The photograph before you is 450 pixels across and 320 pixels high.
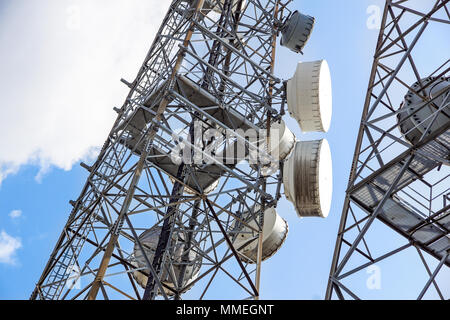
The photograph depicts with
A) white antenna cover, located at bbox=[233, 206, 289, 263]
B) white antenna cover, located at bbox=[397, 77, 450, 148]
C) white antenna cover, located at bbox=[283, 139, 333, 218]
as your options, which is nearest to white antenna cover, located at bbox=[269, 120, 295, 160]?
white antenna cover, located at bbox=[233, 206, 289, 263]

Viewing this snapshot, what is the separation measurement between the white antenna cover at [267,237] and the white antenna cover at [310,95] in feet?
10.7

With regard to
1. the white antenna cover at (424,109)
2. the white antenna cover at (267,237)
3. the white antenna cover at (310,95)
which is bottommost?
the white antenna cover at (267,237)

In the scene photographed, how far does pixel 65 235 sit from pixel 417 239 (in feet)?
35.8

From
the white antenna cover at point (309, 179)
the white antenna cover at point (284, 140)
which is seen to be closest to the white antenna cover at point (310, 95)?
the white antenna cover at point (309, 179)

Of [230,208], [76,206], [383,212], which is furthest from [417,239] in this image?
[76,206]

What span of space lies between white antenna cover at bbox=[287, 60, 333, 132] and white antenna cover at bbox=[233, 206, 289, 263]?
328 centimetres

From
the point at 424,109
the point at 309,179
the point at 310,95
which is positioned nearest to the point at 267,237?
the point at 309,179

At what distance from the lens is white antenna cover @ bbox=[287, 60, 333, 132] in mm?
15281

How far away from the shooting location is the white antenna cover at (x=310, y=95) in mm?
15281

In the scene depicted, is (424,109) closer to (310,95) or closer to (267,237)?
(310,95)

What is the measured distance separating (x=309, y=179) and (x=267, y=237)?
361cm

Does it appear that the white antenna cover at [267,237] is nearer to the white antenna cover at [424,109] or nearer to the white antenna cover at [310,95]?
the white antenna cover at [310,95]

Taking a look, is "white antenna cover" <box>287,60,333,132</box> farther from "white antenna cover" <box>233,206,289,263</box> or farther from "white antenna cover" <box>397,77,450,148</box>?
"white antenna cover" <box>233,206,289,263</box>
